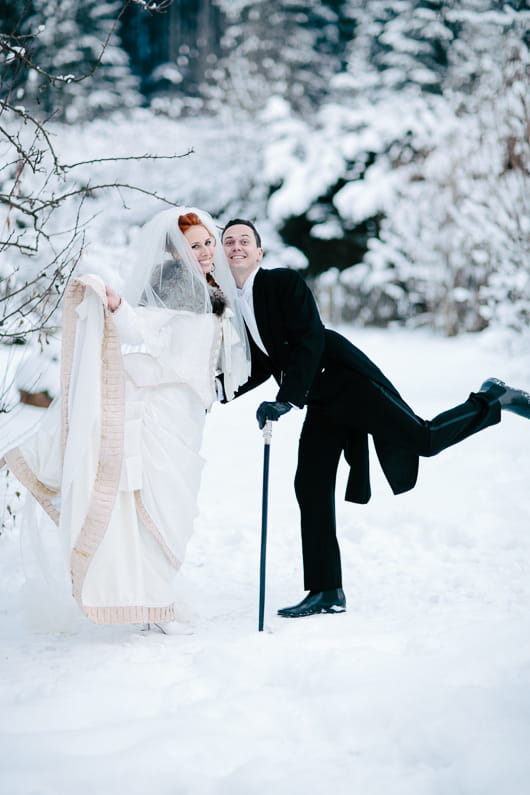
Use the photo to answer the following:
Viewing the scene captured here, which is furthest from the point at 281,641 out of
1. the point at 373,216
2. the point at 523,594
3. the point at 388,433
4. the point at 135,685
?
the point at 373,216

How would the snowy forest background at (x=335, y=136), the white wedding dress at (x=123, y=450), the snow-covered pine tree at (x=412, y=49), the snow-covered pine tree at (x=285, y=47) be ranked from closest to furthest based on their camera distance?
the white wedding dress at (x=123, y=450) < the snowy forest background at (x=335, y=136) < the snow-covered pine tree at (x=412, y=49) < the snow-covered pine tree at (x=285, y=47)

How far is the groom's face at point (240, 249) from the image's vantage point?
11.0ft

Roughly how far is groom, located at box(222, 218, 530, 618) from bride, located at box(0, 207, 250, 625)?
175mm

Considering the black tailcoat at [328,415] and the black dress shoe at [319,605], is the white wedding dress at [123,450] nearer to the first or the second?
the black tailcoat at [328,415]

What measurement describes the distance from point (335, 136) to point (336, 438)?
14.1 m

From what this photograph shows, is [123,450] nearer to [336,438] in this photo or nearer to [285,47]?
[336,438]

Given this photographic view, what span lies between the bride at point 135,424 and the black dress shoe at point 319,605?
1.77 ft

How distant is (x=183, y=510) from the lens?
3113 mm

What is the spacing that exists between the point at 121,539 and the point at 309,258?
15.2 m

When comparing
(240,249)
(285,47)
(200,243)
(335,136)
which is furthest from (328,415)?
(285,47)

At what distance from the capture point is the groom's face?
3.35 metres

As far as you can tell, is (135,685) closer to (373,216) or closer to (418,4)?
(373,216)

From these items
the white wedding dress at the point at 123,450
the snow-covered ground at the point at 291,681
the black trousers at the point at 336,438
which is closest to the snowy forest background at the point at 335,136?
the snow-covered ground at the point at 291,681

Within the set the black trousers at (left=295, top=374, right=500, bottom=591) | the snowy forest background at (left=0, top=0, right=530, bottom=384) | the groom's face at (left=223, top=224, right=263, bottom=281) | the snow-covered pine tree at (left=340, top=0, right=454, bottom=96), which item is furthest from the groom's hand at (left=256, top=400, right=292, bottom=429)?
the snow-covered pine tree at (left=340, top=0, right=454, bottom=96)
